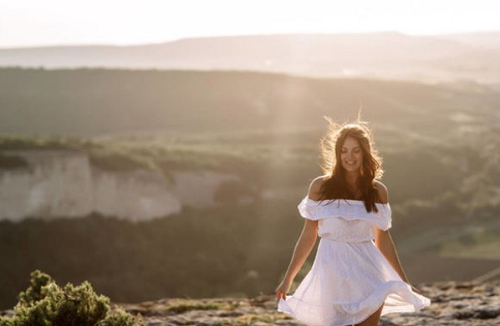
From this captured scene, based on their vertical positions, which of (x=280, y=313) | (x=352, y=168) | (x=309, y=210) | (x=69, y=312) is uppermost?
(x=280, y=313)

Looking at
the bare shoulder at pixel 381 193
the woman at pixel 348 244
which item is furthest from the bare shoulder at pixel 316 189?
the bare shoulder at pixel 381 193

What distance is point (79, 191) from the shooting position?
42.9 metres

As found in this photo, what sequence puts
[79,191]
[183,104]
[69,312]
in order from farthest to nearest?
[183,104] → [79,191] → [69,312]

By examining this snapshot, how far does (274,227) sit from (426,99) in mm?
96661

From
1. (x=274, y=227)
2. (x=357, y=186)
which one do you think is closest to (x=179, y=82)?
(x=274, y=227)

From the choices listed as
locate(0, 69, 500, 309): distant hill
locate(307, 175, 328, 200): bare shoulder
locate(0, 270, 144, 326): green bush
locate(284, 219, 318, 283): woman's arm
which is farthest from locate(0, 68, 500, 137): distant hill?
locate(307, 175, 328, 200): bare shoulder

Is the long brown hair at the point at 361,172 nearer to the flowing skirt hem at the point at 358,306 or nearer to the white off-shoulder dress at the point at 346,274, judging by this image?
the white off-shoulder dress at the point at 346,274

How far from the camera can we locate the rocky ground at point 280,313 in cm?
911

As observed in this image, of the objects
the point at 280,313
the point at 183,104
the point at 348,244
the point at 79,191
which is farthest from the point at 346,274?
the point at 183,104

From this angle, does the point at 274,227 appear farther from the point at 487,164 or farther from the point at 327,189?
the point at 327,189

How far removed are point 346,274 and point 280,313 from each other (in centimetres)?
395

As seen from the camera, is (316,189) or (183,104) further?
(183,104)

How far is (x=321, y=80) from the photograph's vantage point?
12500cm

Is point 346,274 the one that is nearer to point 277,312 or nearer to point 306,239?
point 306,239
